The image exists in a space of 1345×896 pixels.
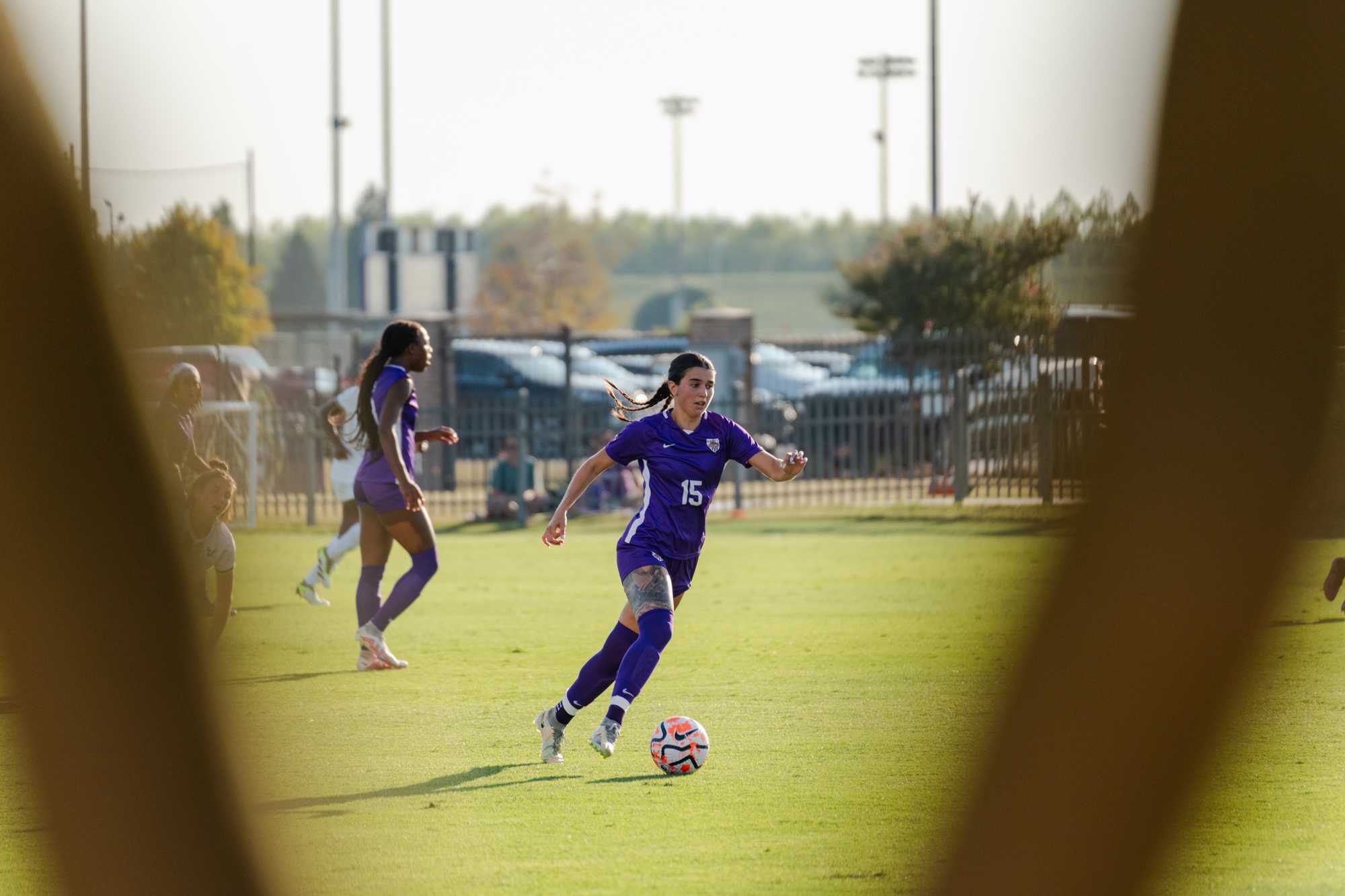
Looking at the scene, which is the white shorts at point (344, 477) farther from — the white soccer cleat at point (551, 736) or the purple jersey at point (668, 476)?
the white soccer cleat at point (551, 736)

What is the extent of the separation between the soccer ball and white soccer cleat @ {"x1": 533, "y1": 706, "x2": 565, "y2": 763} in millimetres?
482

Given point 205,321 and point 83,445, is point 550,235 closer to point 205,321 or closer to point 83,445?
Result: point 205,321

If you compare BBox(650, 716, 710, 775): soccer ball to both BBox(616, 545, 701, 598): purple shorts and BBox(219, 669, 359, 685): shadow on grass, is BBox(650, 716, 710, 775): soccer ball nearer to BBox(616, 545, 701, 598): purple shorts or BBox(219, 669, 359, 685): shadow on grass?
BBox(616, 545, 701, 598): purple shorts

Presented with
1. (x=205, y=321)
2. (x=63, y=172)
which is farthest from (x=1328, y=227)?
(x=205, y=321)

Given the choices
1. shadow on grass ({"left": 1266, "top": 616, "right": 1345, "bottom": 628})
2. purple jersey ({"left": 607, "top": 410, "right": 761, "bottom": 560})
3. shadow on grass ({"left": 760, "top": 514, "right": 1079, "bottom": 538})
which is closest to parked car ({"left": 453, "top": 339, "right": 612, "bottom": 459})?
shadow on grass ({"left": 760, "top": 514, "right": 1079, "bottom": 538})

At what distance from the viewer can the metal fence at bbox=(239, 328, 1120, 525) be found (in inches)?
988

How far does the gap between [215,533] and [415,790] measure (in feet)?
12.5

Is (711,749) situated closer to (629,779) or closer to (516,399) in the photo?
(629,779)

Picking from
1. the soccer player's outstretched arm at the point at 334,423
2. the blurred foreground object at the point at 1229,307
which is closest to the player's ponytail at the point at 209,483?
the soccer player's outstretched arm at the point at 334,423

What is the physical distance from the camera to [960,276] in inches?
1593

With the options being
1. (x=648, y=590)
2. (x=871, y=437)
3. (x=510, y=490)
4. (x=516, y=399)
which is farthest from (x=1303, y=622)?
(x=871, y=437)

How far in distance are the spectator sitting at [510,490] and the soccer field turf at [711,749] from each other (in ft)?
29.2

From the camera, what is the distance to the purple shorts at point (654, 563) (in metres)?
8.71

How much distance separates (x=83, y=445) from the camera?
26797mm
